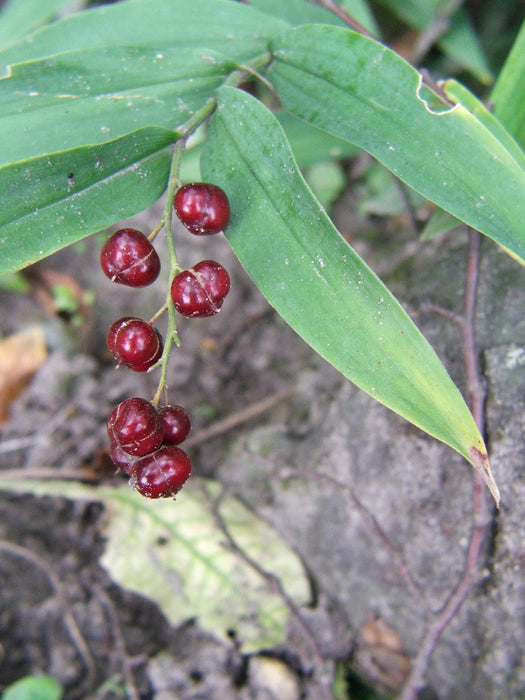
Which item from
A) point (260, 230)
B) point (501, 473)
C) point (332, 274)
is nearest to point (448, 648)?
point (501, 473)

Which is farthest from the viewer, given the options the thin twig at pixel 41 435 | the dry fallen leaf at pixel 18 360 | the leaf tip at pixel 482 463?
the dry fallen leaf at pixel 18 360

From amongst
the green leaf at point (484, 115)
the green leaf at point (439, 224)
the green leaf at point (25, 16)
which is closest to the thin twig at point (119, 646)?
the green leaf at point (439, 224)

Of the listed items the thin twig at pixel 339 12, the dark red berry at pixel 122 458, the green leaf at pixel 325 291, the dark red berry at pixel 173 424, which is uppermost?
the thin twig at pixel 339 12

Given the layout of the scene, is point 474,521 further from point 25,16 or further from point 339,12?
point 25,16

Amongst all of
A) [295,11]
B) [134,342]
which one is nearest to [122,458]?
[134,342]

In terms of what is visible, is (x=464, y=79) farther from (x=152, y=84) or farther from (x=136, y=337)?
(x=136, y=337)

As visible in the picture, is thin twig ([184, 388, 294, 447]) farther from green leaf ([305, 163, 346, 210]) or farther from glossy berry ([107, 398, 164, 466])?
glossy berry ([107, 398, 164, 466])

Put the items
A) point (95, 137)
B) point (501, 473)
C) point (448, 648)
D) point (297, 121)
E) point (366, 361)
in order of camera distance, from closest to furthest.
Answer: point (366, 361) → point (95, 137) → point (501, 473) → point (448, 648) → point (297, 121)

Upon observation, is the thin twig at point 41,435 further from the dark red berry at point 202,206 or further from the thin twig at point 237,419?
the dark red berry at point 202,206
